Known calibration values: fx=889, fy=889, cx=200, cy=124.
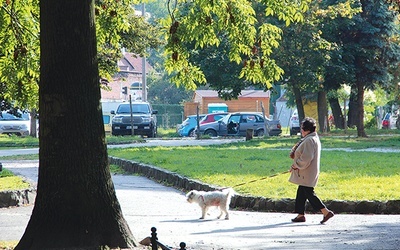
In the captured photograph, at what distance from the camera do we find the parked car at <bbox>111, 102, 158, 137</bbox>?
1962 inches

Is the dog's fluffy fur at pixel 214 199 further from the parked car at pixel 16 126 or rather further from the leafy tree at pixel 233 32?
the parked car at pixel 16 126

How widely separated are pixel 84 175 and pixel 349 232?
4.20 metres

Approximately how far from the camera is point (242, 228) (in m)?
13.1

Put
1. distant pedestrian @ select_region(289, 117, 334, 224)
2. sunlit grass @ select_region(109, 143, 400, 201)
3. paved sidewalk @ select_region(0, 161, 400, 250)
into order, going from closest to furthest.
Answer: paved sidewalk @ select_region(0, 161, 400, 250), distant pedestrian @ select_region(289, 117, 334, 224), sunlit grass @ select_region(109, 143, 400, 201)

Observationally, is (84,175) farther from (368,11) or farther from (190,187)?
(368,11)

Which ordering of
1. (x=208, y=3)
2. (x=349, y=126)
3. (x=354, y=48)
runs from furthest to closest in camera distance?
1. (x=349, y=126)
2. (x=354, y=48)
3. (x=208, y=3)

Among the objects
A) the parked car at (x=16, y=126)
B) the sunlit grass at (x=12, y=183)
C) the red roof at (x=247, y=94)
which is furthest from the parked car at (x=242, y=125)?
the sunlit grass at (x=12, y=183)

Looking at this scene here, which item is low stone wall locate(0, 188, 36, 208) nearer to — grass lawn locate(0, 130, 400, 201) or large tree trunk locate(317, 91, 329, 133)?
grass lawn locate(0, 130, 400, 201)

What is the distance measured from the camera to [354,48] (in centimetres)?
4100

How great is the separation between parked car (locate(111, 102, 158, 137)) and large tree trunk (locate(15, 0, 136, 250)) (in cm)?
3883

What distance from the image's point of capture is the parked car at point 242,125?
51062mm

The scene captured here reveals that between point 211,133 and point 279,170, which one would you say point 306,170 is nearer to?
point 279,170

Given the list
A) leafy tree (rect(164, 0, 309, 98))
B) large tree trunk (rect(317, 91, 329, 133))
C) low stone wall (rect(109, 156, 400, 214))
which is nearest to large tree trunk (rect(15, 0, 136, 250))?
leafy tree (rect(164, 0, 309, 98))

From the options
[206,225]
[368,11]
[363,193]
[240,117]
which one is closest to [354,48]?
[368,11]
